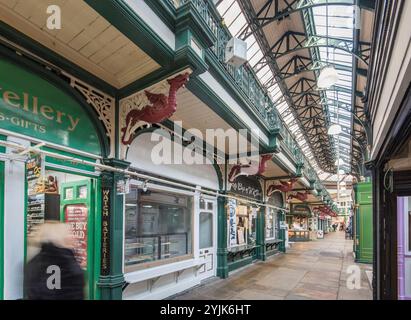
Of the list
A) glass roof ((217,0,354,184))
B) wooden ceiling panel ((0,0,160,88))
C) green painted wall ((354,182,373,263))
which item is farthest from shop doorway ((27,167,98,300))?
green painted wall ((354,182,373,263))

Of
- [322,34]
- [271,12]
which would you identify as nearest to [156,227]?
[271,12]

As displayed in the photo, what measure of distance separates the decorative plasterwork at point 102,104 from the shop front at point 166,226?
0.70 meters

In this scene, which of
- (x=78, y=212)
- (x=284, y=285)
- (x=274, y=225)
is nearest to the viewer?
(x=78, y=212)

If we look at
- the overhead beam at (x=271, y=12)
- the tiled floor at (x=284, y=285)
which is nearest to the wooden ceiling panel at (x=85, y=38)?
the tiled floor at (x=284, y=285)

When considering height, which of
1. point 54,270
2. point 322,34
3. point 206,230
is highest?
point 322,34

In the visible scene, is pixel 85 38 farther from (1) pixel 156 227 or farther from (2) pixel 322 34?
(2) pixel 322 34

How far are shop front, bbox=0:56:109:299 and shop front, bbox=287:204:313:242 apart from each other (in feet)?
67.7

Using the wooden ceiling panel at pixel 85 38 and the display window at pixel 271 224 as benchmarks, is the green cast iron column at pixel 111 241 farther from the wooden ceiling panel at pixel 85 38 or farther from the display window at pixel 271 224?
the display window at pixel 271 224

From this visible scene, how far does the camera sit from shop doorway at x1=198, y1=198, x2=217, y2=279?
7348mm

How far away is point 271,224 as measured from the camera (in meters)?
13.4

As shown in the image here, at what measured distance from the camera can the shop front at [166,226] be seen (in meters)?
5.07

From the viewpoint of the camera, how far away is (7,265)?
2934 mm

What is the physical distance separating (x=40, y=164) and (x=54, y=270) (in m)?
→ 1.34

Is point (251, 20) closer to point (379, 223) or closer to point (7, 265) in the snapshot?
point (379, 223)
